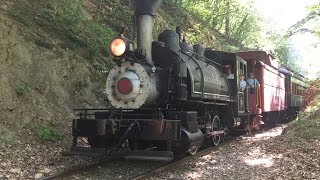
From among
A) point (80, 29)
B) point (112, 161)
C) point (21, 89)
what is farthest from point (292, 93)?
point (21, 89)

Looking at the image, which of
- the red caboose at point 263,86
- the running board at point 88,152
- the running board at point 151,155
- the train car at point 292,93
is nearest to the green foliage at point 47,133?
the running board at point 88,152

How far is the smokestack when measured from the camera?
7984mm

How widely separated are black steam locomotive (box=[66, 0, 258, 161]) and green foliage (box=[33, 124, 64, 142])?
1.29m

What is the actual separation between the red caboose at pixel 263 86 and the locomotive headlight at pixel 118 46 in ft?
23.9

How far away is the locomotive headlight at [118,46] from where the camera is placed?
25.6 feet

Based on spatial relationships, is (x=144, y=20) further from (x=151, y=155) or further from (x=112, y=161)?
(x=112, y=161)

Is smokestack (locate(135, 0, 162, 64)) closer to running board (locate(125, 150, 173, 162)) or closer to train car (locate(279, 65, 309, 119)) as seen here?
running board (locate(125, 150, 173, 162))

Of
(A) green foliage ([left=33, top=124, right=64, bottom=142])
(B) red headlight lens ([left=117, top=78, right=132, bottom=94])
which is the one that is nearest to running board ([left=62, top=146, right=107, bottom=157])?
(B) red headlight lens ([left=117, top=78, right=132, bottom=94])

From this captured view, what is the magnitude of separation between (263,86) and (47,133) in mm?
8877

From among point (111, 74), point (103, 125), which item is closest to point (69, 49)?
point (111, 74)

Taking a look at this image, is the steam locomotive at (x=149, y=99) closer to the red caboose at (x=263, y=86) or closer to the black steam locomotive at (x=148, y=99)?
the black steam locomotive at (x=148, y=99)

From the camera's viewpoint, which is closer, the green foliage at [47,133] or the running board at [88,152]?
the running board at [88,152]

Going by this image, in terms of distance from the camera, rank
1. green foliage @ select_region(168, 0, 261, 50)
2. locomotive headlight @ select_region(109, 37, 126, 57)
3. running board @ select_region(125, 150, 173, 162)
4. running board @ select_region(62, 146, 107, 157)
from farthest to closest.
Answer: green foliage @ select_region(168, 0, 261, 50) → locomotive headlight @ select_region(109, 37, 126, 57) → running board @ select_region(62, 146, 107, 157) → running board @ select_region(125, 150, 173, 162)

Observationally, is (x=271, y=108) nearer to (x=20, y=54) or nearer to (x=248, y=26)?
(x=20, y=54)
